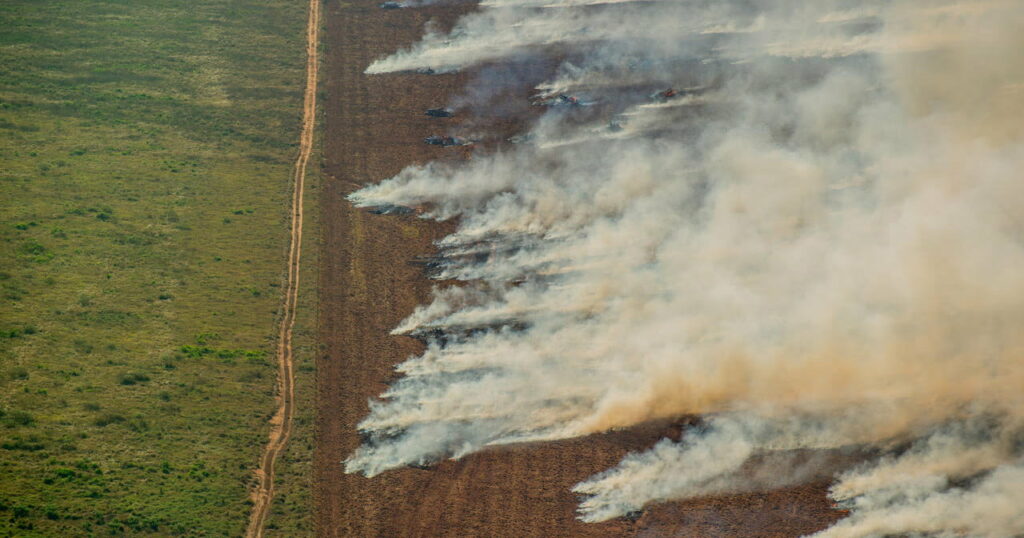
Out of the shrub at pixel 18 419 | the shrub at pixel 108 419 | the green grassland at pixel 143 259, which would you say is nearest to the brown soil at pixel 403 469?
the green grassland at pixel 143 259

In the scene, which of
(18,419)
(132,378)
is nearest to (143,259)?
(132,378)

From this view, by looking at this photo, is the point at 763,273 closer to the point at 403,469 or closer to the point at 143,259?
the point at 403,469

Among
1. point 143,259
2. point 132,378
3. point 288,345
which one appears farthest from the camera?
point 143,259

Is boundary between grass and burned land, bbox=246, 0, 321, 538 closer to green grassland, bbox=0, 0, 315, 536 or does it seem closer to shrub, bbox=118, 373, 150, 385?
green grassland, bbox=0, 0, 315, 536

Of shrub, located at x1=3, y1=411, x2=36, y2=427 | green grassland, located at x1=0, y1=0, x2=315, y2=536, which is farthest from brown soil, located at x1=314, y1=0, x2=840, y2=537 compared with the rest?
shrub, located at x1=3, y1=411, x2=36, y2=427

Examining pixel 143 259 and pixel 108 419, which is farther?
pixel 143 259

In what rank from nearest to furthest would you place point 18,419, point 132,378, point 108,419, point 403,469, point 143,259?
point 18,419, point 403,469, point 108,419, point 132,378, point 143,259

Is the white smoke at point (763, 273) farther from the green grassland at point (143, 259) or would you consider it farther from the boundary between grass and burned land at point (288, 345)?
the green grassland at point (143, 259)
